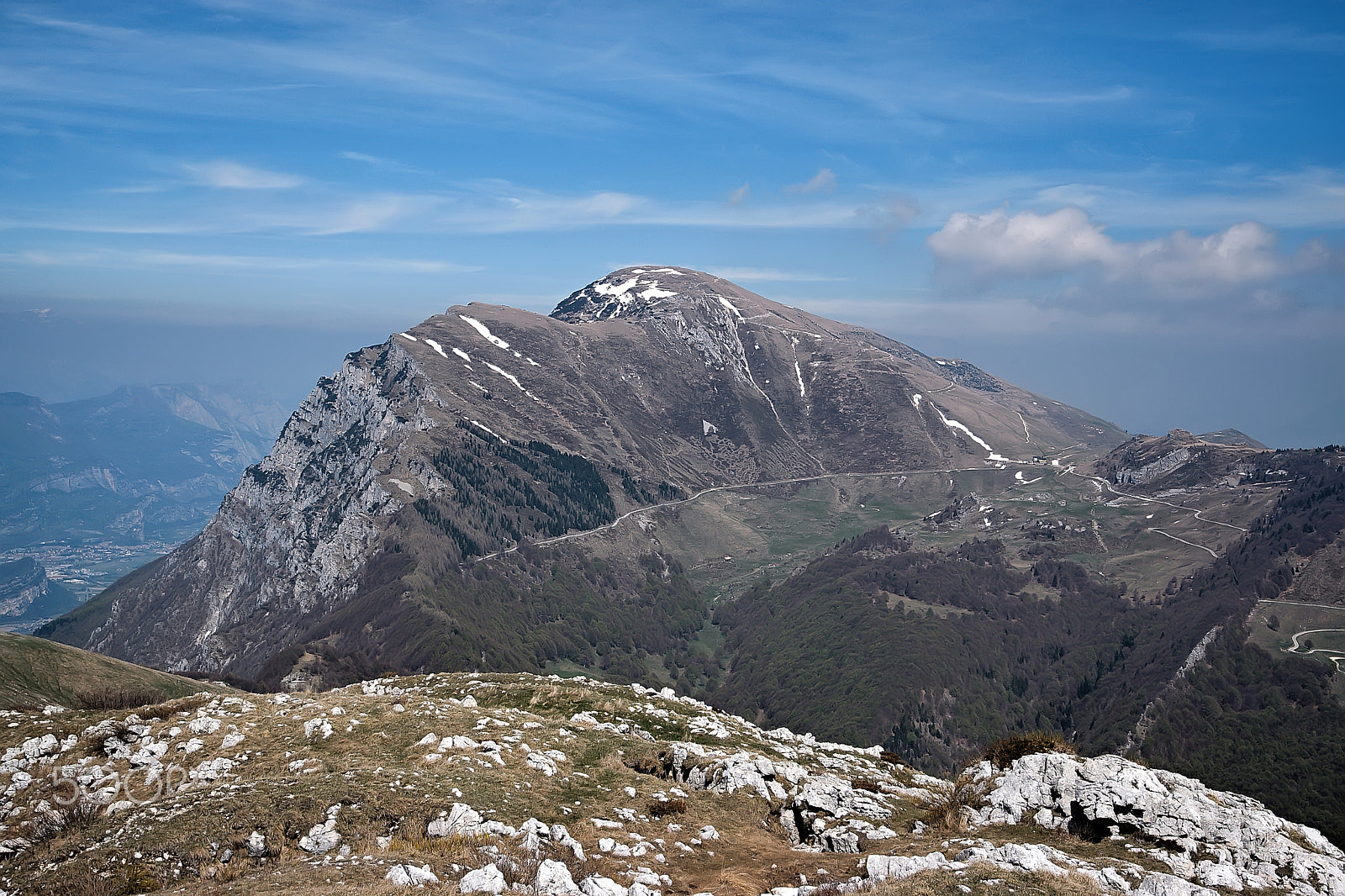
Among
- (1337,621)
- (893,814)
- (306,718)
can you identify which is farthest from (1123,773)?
(1337,621)

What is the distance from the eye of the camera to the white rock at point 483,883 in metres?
24.4

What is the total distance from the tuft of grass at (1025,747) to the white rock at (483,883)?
3008 cm

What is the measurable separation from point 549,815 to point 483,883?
8.32 meters

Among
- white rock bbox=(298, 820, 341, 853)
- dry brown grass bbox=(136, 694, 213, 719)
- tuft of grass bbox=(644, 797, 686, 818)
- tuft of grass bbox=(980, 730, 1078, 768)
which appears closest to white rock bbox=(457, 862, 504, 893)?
white rock bbox=(298, 820, 341, 853)

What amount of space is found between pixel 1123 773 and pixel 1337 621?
22814 centimetres

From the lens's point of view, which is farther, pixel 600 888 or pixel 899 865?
pixel 899 865

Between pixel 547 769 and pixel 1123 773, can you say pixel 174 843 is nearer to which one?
pixel 547 769

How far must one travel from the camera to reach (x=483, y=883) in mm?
24641

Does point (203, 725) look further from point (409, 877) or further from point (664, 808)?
point (664, 808)

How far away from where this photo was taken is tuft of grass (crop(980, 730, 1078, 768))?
42.6 meters

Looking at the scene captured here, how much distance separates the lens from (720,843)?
32.8m

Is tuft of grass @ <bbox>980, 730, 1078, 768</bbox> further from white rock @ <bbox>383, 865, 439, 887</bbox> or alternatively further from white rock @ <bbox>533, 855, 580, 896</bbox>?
white rock @ <bbox>383, 865, 439, 887</bbox>

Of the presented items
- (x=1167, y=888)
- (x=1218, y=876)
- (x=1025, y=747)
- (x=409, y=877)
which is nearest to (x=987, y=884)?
(x=1167, y=888)

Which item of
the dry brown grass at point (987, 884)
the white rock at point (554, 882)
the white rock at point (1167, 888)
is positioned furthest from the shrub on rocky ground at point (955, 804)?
the white rock at point (554, 882)
